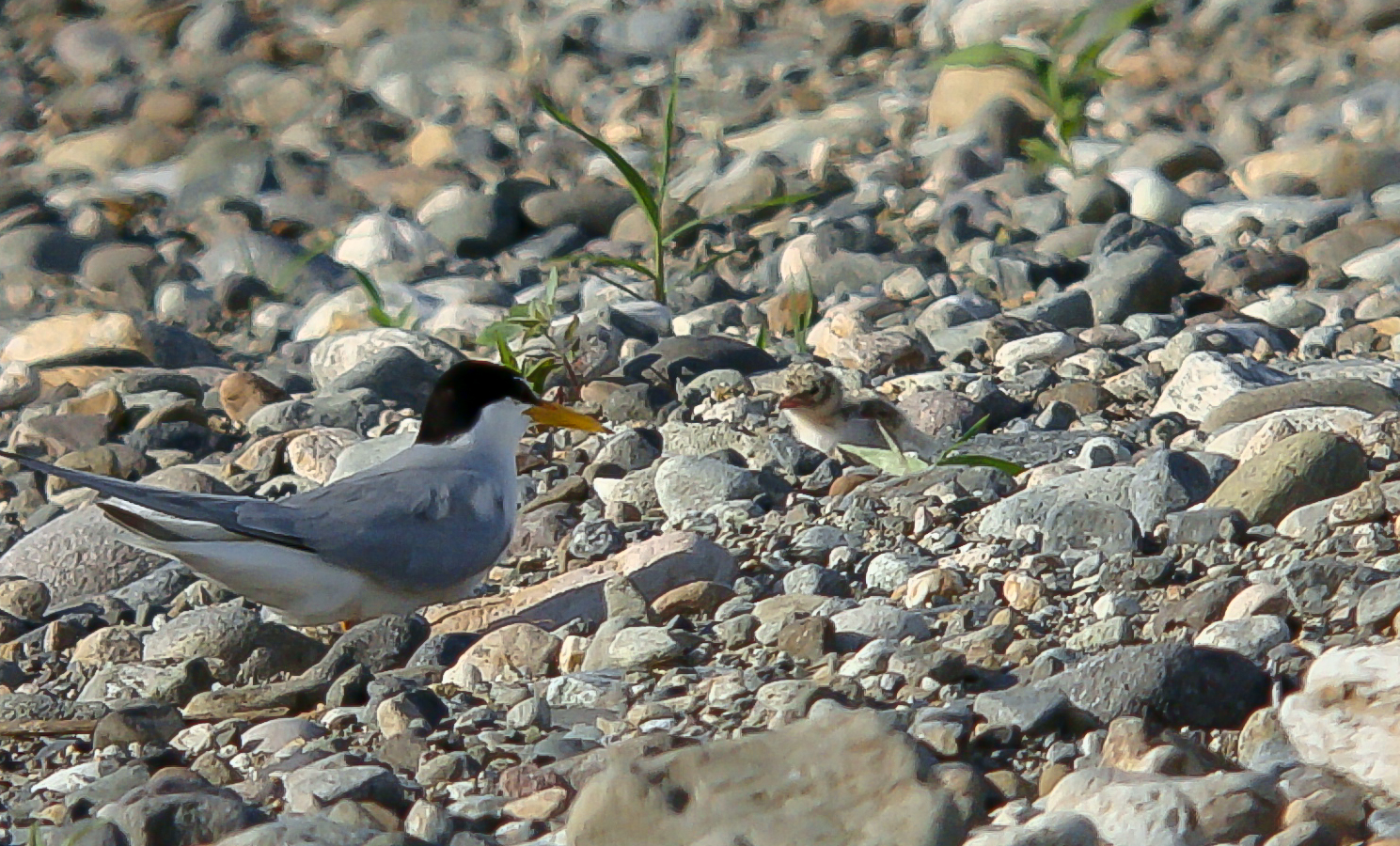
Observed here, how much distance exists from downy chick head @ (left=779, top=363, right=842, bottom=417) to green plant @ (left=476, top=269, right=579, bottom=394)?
68 cm

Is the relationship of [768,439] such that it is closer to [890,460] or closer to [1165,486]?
[890,460]

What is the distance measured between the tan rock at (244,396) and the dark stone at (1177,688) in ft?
9.53

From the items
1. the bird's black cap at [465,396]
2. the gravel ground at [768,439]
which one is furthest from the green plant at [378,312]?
the bird's black cap at [465,396]

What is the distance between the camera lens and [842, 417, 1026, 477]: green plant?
369 cm

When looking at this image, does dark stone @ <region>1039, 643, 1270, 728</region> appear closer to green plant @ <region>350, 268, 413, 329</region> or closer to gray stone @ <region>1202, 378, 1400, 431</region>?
gray stone @ <region>1202, 378, 1400, 431</region>

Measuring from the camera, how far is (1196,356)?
13.5 feet

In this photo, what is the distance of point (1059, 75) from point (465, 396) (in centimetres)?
353

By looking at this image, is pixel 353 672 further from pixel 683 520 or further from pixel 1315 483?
pixel 1315 483

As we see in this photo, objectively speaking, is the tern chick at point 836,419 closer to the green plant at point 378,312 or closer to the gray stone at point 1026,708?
the gray stone at point 1026,708

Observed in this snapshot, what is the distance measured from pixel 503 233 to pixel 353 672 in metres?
3.85

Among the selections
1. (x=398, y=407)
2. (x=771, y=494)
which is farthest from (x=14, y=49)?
(x=771, y=494)

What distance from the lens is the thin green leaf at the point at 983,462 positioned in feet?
12.0

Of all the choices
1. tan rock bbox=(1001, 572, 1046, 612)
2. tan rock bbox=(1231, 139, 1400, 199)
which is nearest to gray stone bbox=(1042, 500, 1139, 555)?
tan rock bbox=(1001, 572, 1046, 612)

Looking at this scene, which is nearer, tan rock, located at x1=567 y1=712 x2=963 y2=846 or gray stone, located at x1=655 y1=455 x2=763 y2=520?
tan rock, located at x1=567 y1=712 x2=963 y2=846
